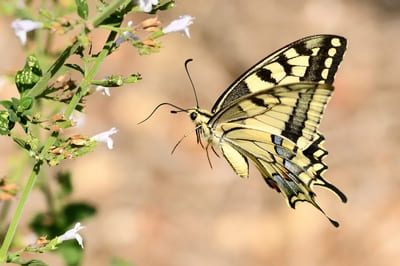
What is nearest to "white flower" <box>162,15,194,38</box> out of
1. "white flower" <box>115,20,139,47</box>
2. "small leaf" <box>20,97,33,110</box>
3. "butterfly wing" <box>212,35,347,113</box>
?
"white flower" <box>115,20,139,47</box>

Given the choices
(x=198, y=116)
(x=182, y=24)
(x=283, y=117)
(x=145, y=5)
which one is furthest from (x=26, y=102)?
(x=283, y=117)

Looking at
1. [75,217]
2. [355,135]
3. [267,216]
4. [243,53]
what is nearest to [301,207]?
[267,216]

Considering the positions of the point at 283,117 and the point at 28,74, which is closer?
the point at 28,74

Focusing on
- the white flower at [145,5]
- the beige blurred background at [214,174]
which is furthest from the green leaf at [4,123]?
the beige blurred background at [214,174]

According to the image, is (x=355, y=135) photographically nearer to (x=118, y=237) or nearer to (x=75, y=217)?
(x=118, y=237)

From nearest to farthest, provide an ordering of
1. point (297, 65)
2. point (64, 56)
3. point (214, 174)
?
point (64, 56)
point (297, 65)
point (214, 174)

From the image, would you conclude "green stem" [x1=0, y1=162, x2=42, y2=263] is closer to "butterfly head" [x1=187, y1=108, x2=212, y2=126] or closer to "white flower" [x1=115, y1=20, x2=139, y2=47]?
"white flower" [x1=115, y1=20, x2=139, y2=47]

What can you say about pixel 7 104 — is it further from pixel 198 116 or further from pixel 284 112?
pixel 284 112

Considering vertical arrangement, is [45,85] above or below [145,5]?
below
